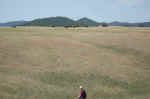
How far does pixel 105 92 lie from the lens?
32.9 metres

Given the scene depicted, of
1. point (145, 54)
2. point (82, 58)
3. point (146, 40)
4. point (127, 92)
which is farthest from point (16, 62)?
point (146, 40)

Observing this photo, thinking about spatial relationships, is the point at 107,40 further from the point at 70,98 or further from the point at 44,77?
the point at 70,98

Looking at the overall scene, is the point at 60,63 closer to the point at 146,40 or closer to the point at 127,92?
the point at 127,92

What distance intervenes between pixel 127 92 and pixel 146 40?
124ft

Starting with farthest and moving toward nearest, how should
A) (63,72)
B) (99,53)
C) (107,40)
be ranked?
(107,40) < (99,53) < (63,72)

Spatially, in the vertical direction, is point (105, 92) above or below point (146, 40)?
below

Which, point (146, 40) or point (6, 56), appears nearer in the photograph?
point (6, 56)

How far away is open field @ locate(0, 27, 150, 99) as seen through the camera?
103 ft

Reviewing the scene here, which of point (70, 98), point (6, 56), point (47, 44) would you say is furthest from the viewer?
point (47, 44)

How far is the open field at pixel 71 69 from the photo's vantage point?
31.5m

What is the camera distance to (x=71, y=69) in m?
41.2

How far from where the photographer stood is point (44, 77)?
3647 cm

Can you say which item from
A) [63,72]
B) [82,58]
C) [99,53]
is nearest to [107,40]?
[99,53]

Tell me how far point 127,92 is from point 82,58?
16448mm
